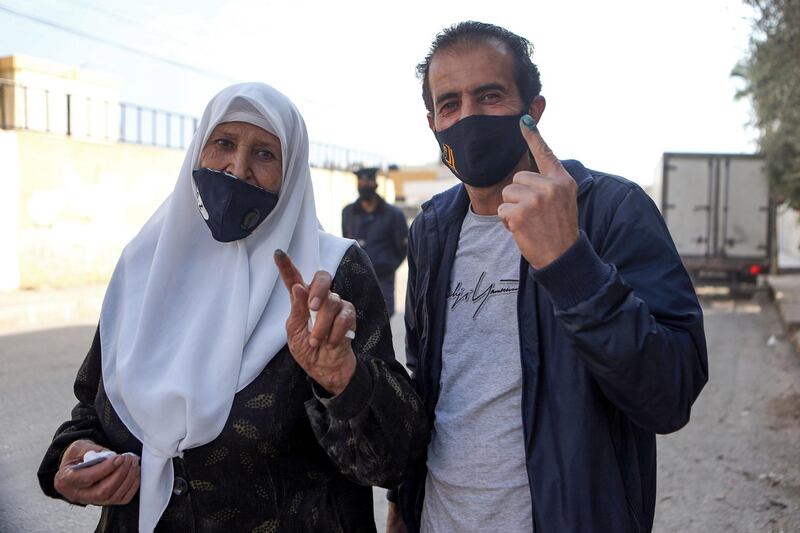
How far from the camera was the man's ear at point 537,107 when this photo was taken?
1.93m

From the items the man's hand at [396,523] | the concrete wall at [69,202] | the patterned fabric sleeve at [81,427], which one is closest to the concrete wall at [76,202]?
the concrete wall at [69,202]

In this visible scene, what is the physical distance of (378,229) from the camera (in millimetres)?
7406

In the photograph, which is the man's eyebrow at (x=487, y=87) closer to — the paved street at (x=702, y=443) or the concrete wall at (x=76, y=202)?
the paved street at (x=702, y=443)

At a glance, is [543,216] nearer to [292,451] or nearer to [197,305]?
[292,451]

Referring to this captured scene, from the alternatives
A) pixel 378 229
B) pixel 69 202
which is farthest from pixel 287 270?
pixel 69 202

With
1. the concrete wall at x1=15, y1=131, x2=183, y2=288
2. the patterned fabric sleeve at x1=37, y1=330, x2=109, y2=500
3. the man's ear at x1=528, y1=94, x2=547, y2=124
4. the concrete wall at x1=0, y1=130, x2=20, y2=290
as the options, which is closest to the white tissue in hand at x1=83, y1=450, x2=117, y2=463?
the patterned fabric sleeve at x1=37, y1=330, x2=109, y2=500

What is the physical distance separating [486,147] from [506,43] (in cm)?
29

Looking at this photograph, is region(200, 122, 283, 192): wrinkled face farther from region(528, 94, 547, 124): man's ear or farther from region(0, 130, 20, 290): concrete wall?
region(0, 130, 20, 290): concrete wall

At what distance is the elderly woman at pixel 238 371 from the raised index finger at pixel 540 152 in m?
0.48

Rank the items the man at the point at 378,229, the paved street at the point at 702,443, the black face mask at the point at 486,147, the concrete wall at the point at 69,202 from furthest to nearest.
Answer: the concrete wall at the point at 69,202, the man at the point at 378,229, the paved street at the point at 702,443, the black face mask at the point at 486,147

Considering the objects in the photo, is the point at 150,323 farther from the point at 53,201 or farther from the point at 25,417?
the point at 53,201

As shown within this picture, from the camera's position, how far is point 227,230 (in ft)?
6.29

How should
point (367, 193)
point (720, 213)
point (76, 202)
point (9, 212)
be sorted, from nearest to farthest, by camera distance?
point (367, 193), point (9, 212), point (76, 202), point (720, 213)

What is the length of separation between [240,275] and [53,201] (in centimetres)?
1351
